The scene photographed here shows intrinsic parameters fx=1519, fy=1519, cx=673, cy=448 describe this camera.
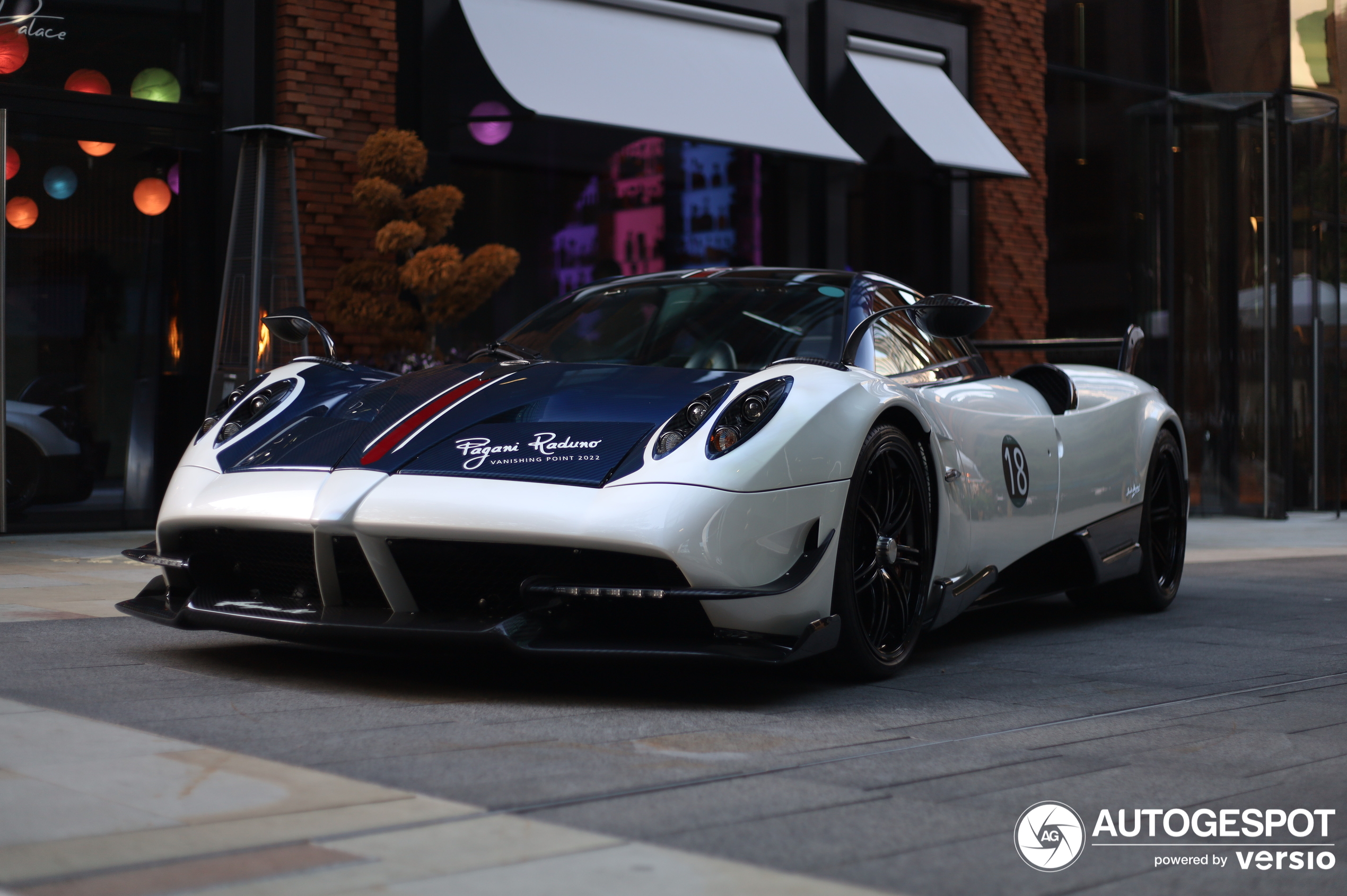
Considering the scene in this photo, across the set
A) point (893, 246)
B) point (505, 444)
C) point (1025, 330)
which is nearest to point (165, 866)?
point (505, 444)

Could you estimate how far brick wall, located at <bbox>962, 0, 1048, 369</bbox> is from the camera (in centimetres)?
1487

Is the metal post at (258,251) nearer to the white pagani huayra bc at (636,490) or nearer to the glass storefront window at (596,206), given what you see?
the glass storefront window at (596,206)

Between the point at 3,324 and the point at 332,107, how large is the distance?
2.55m

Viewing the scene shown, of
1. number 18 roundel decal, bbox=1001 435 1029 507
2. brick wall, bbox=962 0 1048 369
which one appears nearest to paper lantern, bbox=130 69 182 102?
number 18 roundel decal, bbox=1001 435 1029 507

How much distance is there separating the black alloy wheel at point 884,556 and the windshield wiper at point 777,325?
0.56m

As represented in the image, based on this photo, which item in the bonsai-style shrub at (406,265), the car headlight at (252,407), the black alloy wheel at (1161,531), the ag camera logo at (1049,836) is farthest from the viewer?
the bonsai-style shrub at (406,265)

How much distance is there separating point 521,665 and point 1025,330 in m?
11.9

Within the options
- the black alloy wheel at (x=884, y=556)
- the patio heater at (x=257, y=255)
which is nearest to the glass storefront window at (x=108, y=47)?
the patio heater at (x=257, y=255)

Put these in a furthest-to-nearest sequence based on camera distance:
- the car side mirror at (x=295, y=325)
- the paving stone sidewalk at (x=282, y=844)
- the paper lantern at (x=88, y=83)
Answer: the paper lantern at (x=88, y=83)
the car side mirror at (x=295, y=325)
the paving stone sidewalk at (x=282, y=844)

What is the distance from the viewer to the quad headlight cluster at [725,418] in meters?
3.72

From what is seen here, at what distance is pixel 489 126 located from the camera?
11383 millimetres

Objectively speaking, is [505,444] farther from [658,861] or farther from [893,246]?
[893,246]

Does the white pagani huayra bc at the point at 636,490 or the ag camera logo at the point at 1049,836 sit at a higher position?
the white pagani huayra bc at the point at 636,490

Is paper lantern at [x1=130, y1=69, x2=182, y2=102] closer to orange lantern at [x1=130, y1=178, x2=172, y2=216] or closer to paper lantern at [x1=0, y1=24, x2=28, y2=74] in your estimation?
orange lantern at [x1=130, y1=178, x2=172, y2=216]
